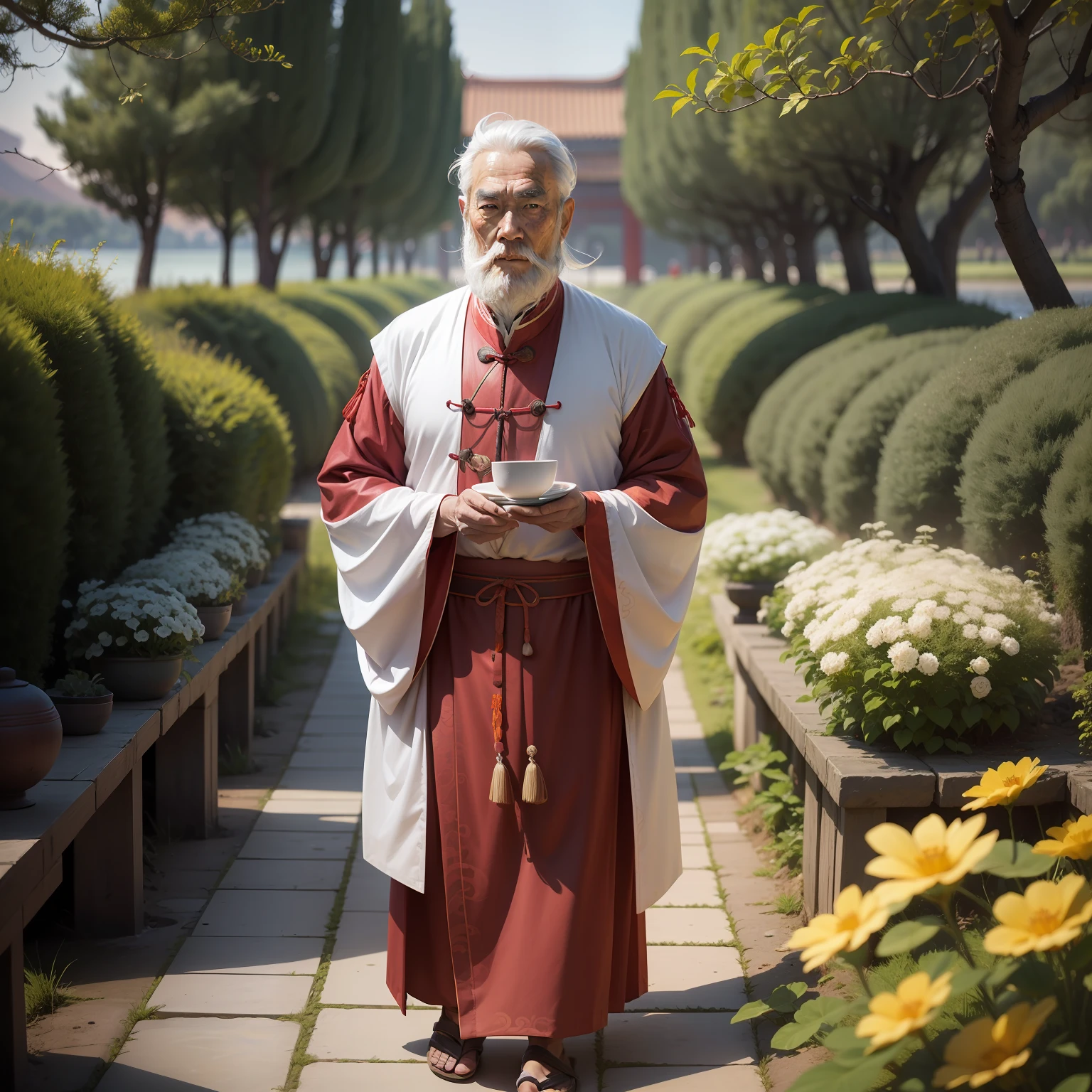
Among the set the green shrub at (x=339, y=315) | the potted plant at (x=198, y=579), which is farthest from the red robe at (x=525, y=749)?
the green shrub at (x=339, y=315)

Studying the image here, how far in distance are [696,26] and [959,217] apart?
1137 centimetres

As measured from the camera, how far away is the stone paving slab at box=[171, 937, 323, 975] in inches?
147

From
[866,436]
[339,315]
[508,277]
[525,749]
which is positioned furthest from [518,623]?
[339,315]

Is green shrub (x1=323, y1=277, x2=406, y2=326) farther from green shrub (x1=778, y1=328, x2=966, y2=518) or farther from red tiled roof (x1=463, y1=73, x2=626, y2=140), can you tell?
red tiled roof (x1=463, y1=73, x2=626, y2=140)

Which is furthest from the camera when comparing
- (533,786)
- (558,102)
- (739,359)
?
(558,102)

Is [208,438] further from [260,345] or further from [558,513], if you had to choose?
[260,345]

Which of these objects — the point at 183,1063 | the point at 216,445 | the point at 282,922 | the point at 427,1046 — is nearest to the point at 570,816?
the point at 427,1046

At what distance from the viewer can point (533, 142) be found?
3.09 metres

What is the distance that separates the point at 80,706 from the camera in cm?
371

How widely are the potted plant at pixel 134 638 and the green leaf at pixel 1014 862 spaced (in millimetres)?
2671

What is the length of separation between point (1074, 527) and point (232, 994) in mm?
2820

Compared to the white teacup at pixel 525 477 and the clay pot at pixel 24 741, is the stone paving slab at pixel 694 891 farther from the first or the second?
the clay pot at pixel 24 741

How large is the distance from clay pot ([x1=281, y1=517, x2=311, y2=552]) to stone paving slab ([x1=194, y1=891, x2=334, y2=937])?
158 inches

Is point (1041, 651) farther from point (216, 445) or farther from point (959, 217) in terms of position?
point (959, 217)
